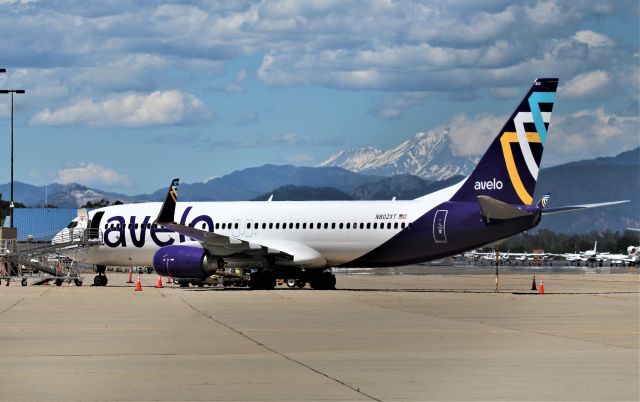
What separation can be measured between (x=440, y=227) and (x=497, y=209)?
2778 millimetres

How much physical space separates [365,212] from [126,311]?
16393 millimetres

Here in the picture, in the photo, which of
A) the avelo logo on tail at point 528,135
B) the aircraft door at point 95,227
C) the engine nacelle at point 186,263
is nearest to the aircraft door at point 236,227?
the engine nacelle at point 186,263

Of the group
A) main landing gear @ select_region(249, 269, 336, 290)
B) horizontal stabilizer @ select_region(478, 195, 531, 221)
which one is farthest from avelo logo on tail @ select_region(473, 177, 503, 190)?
main landing gear @ select_region(249, 269, 336, 290)

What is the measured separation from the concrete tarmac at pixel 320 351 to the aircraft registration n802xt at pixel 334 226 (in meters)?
7.86

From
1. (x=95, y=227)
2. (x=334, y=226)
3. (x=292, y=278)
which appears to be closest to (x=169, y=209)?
(x=292, y=278)

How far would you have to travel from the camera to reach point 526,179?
46.0 m

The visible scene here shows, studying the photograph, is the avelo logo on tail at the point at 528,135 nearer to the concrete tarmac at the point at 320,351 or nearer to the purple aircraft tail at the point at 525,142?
the purple aircraft tail at the point at 525,142

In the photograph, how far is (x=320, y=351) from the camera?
21.9 m

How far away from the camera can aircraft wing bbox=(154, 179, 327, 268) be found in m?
48.8

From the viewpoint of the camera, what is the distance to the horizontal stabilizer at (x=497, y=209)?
1754 inches

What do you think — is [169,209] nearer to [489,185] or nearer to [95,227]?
[95,227]

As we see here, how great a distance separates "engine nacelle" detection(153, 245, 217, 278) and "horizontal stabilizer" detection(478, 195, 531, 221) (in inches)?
462

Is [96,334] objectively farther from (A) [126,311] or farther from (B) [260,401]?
(B) [260,401]

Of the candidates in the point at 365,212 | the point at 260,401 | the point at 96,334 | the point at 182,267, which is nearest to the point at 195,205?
the point at 182,267
